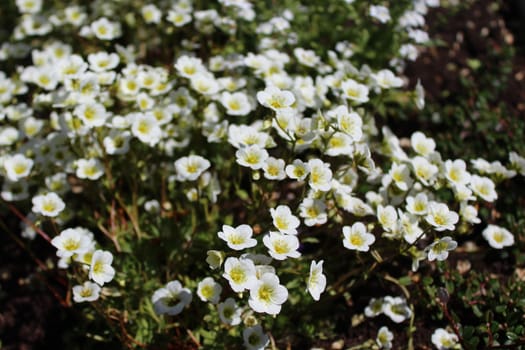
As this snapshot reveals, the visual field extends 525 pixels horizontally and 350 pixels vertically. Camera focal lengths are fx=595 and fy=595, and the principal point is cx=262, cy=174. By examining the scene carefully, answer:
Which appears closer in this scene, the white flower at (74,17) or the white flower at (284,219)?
the white flower at (284,219)

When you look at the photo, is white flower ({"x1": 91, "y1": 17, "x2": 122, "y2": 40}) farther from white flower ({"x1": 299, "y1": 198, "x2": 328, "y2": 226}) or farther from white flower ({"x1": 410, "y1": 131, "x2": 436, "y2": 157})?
white flower ({"x1": 410, "y1": 131, "x2": 436, "y2": 157})

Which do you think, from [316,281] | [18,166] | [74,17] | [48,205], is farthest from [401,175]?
[74,17]

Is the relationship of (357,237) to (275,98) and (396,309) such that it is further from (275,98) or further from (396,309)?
(275,98)

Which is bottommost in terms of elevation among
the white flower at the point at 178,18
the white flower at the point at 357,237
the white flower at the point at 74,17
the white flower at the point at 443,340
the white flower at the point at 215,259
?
the white flower at the point at 443,340

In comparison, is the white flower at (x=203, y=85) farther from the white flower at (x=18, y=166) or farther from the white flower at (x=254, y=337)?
the white flower at (x=254, y=337)

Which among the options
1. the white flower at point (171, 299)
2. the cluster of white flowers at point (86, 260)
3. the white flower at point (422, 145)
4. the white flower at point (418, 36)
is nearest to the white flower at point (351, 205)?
the white flower at point (422, 145)

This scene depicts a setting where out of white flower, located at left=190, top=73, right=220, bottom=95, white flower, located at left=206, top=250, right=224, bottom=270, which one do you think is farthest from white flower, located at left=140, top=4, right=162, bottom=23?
white flower, located at left=206, top=250, right=224, bottom=270

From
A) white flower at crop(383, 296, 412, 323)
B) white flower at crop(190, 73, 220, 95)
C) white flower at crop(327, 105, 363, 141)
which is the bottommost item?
white flower at crop(383, 296, 412, 323)
